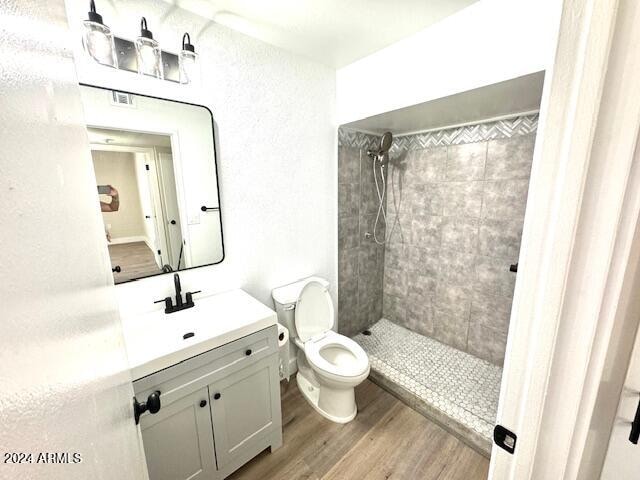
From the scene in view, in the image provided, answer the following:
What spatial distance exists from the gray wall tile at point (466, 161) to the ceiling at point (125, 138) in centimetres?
204

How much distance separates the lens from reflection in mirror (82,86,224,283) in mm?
1247

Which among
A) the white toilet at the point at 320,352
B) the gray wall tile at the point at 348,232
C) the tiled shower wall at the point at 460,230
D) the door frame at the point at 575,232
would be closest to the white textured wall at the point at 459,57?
the tiled shower wall at the point at 460,230

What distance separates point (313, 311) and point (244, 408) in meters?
0.78

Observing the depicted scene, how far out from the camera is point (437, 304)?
95.3 inches

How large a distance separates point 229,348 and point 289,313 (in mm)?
672

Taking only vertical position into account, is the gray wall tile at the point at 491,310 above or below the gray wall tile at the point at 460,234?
below

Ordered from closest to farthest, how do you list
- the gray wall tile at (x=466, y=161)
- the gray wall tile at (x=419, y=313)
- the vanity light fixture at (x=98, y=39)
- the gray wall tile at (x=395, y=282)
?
the vanity light fixture at (x=98, y=39), the gray wall tile at (x=466, y=161), the gray wall tile at (x=419, y=313), the gray wall tile at (x=395, y=282)

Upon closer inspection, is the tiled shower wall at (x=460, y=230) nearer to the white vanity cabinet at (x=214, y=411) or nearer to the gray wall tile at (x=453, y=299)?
the gray wall tile at (x=453, y=299)

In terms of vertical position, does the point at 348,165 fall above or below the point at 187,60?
below

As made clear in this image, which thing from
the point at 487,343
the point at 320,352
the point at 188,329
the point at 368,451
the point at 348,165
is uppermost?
the point at 348,165

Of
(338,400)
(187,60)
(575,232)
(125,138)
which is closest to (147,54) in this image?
(187,60)

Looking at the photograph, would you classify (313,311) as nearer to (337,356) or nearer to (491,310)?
(337,356)

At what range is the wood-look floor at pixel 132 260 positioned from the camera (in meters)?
1.31

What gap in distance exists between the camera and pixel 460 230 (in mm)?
2189
